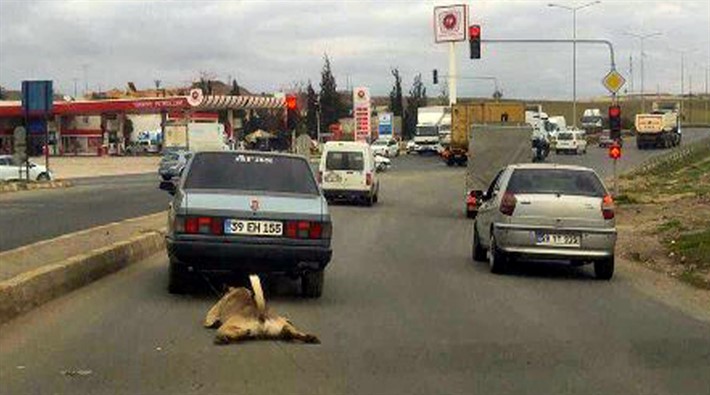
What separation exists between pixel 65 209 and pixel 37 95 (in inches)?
590

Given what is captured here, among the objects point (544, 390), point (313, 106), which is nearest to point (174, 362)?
point (544, 390)

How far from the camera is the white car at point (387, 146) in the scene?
264 ft

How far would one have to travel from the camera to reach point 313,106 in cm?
11150

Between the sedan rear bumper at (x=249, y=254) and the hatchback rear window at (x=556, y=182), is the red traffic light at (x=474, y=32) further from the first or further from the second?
the sedan rear bumper at (x=249, y=254)

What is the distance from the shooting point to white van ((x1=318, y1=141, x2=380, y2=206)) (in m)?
34.7

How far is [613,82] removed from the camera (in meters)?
32.1

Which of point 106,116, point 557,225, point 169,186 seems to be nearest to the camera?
point 169,186

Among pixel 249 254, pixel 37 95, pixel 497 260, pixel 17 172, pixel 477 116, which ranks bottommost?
pixel 497 260

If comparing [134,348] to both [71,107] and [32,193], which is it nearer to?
[32,193]

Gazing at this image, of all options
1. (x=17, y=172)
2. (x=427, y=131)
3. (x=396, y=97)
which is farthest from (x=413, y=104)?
(x=17, y=172)

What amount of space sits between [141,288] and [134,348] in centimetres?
404

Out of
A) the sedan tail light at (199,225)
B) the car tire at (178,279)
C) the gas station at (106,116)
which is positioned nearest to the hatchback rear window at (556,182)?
the car tire at (178,279)

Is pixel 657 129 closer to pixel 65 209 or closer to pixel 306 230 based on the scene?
pixel 65 209

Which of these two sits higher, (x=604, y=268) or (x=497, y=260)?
(x=497, y=260)
